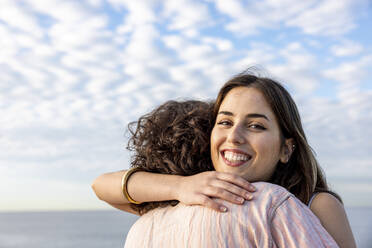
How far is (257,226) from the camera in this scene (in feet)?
6.56

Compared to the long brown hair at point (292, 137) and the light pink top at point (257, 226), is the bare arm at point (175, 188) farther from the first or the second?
the long brown hair at point (292, 137)

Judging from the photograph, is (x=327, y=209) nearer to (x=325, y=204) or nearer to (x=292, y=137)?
(x=325, y=204)

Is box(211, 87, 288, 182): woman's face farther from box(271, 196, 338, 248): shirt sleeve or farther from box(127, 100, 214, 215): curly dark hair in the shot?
box(271, 196, 338, 248): shirt sleeve

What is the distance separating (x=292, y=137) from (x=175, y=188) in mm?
835

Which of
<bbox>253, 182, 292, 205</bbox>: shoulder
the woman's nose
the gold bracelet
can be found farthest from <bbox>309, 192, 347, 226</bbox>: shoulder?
the gold bracelet

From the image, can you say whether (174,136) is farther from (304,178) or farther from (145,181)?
(304,178)

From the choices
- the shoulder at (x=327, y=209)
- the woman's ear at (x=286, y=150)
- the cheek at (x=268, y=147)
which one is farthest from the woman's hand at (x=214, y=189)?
the woman's ear at (x=286, y=150)

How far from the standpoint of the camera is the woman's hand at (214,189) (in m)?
2.10

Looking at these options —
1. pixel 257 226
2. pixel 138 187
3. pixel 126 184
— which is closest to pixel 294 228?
pixel 257 226

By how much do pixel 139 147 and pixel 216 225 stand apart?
2.83ft

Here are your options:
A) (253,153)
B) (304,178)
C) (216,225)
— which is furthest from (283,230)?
(304,178)

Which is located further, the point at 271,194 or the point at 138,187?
the point at 138,187

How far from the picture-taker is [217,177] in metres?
2.27

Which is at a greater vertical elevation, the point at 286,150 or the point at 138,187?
the point at 286,150
